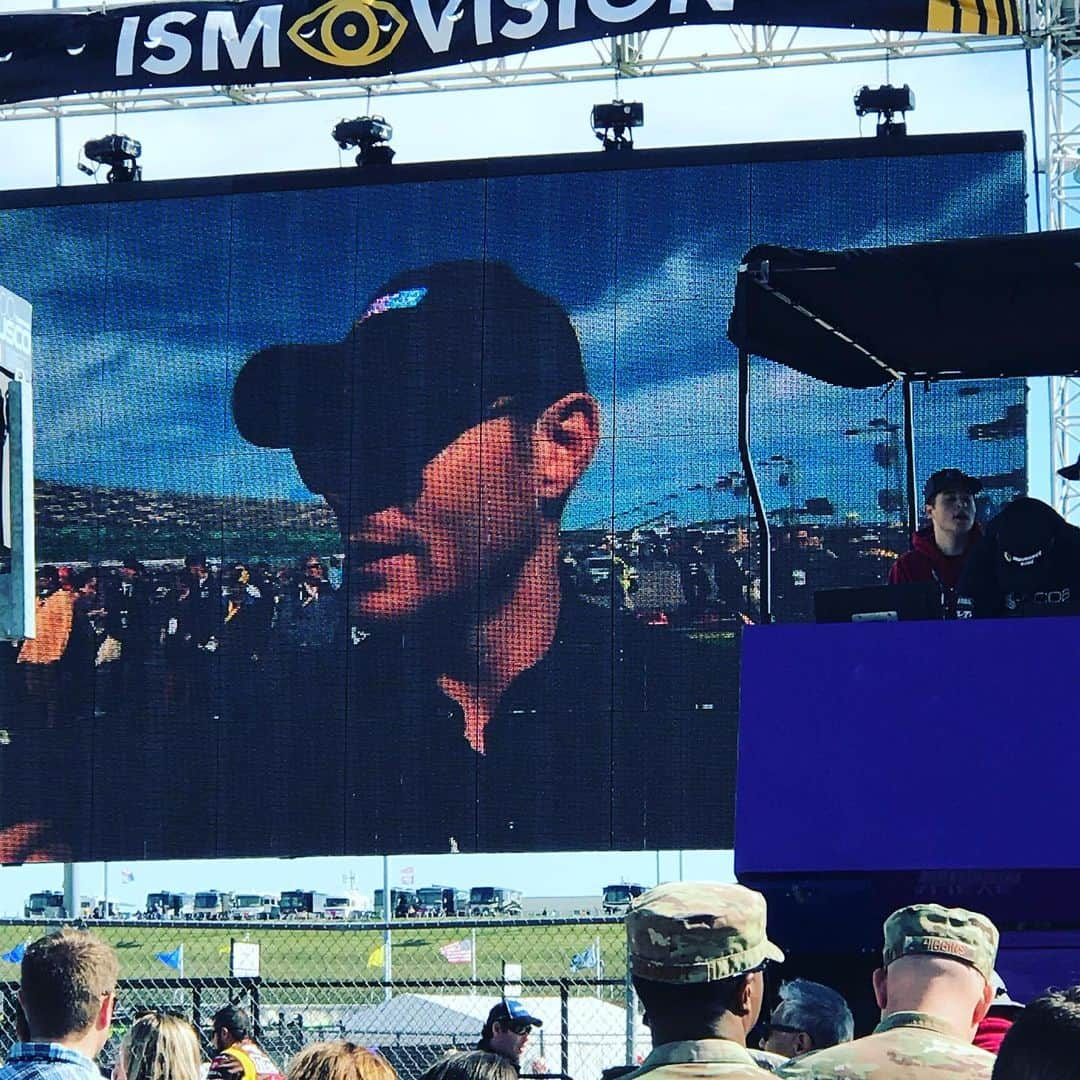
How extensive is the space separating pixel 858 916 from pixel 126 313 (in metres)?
8.35

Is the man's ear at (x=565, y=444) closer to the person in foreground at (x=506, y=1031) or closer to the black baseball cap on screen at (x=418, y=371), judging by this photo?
the black baseball cap on screen at (x=418, y=371)

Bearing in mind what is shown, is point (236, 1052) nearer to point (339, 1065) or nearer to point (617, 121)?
point (339, 1065)

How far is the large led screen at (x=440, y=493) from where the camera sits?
464 inches

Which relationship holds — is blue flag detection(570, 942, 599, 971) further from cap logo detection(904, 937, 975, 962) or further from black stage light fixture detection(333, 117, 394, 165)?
cap logo detection(904, 937, 975, 962)

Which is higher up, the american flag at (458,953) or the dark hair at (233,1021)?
the dark hair at (233,1021)

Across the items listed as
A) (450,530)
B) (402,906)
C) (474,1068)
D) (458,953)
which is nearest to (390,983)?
(474,1068)

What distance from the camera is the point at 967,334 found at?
6.68 m

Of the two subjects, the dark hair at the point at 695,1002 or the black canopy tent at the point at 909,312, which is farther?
the black canopy tent at the point at 909,312

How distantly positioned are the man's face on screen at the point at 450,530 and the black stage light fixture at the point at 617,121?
6.14 feet

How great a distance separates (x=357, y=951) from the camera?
1581 centimetres

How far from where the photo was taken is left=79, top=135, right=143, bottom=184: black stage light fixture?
13375 mm

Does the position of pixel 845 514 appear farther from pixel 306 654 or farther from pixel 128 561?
pixel 128 561

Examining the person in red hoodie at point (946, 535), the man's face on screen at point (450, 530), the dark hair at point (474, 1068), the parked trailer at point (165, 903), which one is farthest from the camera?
the parked trailer at point (165, 903)

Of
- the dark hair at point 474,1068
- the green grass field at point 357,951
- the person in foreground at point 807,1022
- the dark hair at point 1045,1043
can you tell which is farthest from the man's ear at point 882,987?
the green grass field at point 357,951
